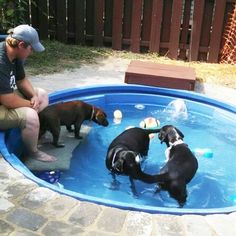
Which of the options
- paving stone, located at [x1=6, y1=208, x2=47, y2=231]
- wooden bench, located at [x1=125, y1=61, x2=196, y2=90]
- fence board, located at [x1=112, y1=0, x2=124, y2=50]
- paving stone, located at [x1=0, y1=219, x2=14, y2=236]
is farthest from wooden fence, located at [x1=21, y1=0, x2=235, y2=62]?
paving stone, located at [x1=0, y1=219, x2=14, y2=236]

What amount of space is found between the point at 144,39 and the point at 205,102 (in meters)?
3.03

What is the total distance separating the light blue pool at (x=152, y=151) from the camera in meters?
4.29

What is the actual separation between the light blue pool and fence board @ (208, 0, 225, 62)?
2.48 m

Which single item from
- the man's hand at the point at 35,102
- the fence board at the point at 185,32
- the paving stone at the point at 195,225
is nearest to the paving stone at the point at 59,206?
the paving stone at the point at 195,225

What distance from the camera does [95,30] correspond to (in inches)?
372

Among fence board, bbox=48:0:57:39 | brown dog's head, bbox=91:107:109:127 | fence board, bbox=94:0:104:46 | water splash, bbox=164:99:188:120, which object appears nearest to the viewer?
brown dog's head, bbox=91:107:109:127

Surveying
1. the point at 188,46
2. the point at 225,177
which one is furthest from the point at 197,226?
the point at 188,46

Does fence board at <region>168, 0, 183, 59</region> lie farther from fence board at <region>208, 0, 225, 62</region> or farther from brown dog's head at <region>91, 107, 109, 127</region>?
brown dog's head at <region>91, 107, 109, 127</region>

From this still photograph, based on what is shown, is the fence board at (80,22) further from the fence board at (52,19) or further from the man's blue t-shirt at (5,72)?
the man's blue t-shirt at (5,72)

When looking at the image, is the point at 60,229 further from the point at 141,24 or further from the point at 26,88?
the point at 141,24

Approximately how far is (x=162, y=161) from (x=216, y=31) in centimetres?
460

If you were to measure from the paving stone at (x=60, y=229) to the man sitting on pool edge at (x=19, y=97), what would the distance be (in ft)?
5.17

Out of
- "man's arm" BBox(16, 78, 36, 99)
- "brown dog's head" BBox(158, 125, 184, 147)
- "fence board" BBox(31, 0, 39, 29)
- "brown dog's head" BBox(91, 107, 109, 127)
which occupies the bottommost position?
"brown dog's head" BBox(91, 107, 109, 127)

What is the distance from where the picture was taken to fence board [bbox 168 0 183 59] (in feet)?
29.1
